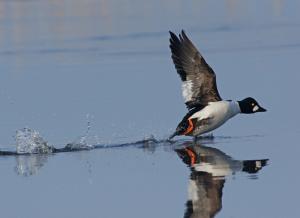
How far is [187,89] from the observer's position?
13414 mm

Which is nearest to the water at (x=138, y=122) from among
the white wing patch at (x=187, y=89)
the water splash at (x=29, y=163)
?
the water splash at (x=29, y=163)

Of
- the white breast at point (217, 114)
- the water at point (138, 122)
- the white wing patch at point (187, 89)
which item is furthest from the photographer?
the white wing patch at point (187, 89)

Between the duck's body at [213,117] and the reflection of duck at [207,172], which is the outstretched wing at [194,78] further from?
the reflection of duck at [207,172]

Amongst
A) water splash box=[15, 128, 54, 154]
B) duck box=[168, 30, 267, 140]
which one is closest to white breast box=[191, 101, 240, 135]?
duck box=[168, 30, 267, 140]

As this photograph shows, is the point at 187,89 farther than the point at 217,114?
Yes

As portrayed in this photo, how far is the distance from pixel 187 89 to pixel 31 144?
203 cm

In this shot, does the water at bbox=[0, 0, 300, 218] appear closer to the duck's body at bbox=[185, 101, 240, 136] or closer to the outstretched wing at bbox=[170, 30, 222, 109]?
the duck's body at bbox=[185, 101, 240, 136]

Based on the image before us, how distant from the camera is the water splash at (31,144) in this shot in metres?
12.4

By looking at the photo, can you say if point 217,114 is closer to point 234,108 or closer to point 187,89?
point 234,108

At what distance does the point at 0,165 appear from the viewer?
11.6 metres

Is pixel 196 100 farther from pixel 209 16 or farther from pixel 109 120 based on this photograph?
pixel 209 16

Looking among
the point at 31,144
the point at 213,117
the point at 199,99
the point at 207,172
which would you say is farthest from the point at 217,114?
the point at 207,172

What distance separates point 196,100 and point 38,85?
4.11m

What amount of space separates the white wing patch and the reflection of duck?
0.76 meters
